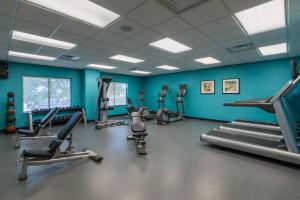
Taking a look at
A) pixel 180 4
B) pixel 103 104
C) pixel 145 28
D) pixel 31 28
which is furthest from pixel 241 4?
pixel 103 104

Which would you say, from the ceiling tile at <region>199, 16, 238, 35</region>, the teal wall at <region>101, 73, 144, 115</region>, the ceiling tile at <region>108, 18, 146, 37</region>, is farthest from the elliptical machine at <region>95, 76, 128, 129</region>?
the ceiling tile at <region>199, 16, 238, 35</region>

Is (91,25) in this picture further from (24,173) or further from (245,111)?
(245,111)

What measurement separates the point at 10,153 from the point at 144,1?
4.06 meters

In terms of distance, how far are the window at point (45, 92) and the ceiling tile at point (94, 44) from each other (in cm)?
365

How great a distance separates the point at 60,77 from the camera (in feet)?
21.3

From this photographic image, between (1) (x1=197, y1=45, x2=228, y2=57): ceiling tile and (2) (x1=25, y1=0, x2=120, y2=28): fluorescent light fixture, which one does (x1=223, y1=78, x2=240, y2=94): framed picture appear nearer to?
(1) (x1=197, y1=45, x2=228, y2=57): ceiling tile

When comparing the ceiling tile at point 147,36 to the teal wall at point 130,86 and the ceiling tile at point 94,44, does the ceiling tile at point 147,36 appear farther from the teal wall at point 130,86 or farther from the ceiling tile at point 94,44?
the teal wall at point 130,86

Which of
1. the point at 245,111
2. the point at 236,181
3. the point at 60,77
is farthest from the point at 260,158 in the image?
the point at 60,77

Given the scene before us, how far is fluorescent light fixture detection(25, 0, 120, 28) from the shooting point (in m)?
2.08

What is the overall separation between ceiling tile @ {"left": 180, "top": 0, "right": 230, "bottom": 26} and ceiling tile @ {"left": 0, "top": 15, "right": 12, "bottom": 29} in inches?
111

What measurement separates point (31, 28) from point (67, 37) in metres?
0.62

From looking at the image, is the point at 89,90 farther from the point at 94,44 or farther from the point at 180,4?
the point at 180,4

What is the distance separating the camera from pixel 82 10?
7.52 ft

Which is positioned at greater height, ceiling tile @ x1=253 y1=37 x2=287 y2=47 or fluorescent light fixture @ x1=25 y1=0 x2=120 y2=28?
ceiling tile @ x1=253 y1=37 x2=287 y2=47
